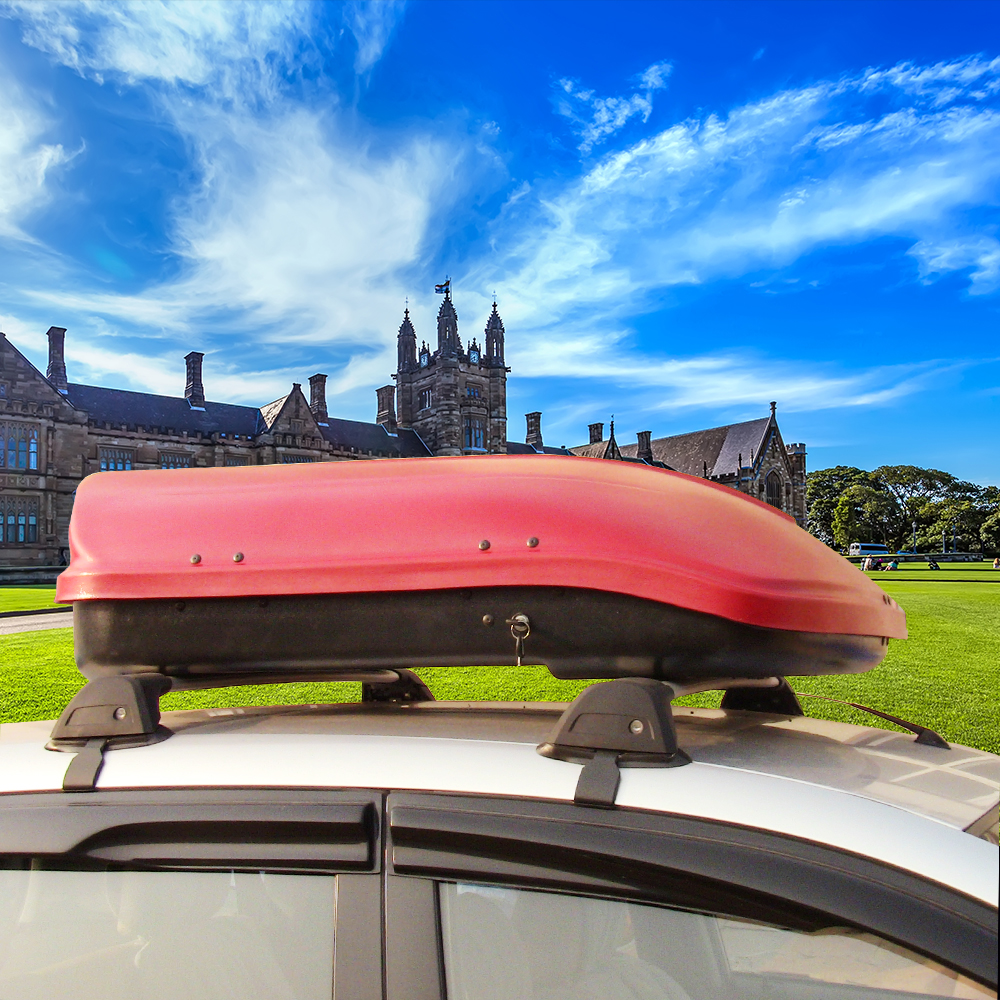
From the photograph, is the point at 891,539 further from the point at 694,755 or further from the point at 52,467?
the point at 694,755

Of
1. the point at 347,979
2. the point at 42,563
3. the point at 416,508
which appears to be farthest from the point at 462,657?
the point at 42,563

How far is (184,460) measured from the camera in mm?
45344

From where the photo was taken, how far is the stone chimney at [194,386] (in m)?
47.4

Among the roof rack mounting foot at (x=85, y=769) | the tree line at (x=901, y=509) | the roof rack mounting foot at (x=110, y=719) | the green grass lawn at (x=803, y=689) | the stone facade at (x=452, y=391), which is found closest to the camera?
the roof rack mounting foot at (x=85, y=769)

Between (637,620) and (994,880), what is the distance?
0.67 meters

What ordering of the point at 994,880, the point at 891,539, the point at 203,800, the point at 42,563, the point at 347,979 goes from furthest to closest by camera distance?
the point at 891,539, the point at 42,563, the point at 203,800, the point at 347,979, the point at 994,880

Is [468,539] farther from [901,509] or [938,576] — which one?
[901,509]

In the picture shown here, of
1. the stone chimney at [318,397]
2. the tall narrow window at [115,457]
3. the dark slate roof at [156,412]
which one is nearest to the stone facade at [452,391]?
the stone chimney at [318,397]

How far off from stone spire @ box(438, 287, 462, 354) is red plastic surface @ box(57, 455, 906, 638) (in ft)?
187

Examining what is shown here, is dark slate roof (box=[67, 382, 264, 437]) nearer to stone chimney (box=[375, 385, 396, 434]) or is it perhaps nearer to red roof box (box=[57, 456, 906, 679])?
stone chimney (box=[375, 385, 396, 434])

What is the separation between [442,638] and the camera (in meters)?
1.58

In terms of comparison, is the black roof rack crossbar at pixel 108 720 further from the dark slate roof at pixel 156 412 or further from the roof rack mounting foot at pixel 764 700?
the dark slate roof at pixel 156 412

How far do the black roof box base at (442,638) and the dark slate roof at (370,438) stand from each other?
49587 mm

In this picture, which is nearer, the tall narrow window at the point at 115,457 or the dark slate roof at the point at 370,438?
the tall narrow window at the point at 115,457
